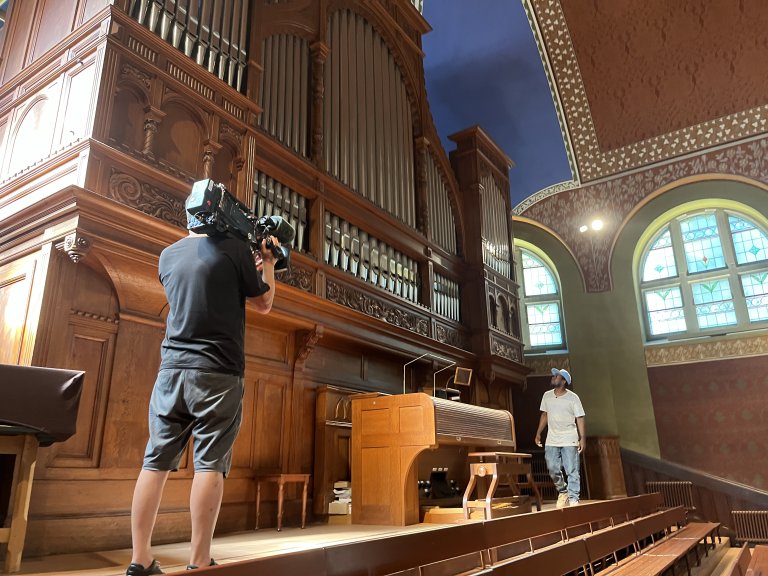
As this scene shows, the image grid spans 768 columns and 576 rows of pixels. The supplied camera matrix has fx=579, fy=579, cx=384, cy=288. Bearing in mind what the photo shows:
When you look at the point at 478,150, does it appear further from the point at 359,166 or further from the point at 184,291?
the point at 184,291

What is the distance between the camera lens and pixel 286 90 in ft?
22.1

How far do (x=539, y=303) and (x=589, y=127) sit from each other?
3.81 metres

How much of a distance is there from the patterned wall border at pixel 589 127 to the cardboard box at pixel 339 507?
9.03 m

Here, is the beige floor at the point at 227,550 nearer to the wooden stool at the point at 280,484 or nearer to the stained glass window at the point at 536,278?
the wooden stool at the point at 280,484

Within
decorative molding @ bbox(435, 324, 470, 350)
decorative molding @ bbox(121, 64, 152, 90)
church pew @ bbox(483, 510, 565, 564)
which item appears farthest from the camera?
decorative molding @ bbox(435, 324, 470, 350)

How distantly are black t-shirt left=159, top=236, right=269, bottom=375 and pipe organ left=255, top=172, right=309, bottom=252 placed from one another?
3440mm

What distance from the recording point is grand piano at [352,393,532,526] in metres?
5.16

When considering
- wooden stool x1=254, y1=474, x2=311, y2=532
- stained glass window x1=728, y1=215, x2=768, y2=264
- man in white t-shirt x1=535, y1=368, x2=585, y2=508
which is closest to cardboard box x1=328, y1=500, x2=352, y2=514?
wooden stool x1=254, y1=474, x2=311, y2=532

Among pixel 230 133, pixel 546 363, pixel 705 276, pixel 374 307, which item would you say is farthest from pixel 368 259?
pixel 705 276

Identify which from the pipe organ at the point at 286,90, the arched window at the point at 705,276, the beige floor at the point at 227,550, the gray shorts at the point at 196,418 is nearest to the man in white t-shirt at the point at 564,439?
the beige floor at the point at 227,550

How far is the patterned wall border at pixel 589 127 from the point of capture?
10.9 metres

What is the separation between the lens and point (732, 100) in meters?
10.8

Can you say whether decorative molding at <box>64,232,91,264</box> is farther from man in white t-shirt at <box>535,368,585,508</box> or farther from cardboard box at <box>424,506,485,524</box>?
man in white t-shirt at <box>535,368,585,508</box>

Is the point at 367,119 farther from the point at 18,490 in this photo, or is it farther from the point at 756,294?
the point at 756,294
